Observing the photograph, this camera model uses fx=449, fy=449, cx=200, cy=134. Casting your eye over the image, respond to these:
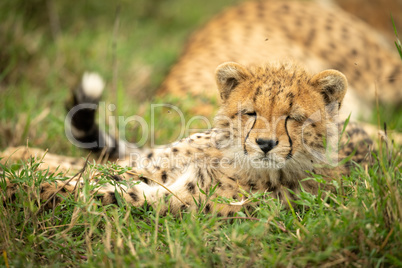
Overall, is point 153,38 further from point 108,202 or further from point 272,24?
point 108,202

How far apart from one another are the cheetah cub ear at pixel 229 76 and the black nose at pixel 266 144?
1.54 ft

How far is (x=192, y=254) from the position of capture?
1.70m

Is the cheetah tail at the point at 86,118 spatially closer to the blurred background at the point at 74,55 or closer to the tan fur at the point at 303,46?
the blurred background at the point at 74,55

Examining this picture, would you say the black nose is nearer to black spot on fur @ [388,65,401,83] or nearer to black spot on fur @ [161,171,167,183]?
black spot on fur @ [161,171,167,183]

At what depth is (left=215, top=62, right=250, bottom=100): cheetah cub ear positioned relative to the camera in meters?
2.40

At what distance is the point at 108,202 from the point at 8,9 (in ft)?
9.74

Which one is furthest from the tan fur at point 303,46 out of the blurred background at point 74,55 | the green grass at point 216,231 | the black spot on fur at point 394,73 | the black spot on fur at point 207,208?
the black spot on fur at point 207,208

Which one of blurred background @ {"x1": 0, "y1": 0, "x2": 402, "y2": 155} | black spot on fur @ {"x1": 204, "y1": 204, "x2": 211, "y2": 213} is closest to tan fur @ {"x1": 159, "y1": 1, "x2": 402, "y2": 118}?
blurred background @ {"x1": 0, "y1": 0, "x2": 402, "y2": 155}

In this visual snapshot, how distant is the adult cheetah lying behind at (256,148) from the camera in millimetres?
2172

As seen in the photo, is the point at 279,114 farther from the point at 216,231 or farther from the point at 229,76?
the point at 216,231

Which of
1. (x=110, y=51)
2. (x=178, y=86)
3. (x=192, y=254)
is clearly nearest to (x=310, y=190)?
(x=192, y=254)

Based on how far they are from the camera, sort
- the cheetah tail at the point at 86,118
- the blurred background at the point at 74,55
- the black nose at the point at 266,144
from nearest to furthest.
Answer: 1. the black nose at the point at 266,144
2. the cheetah tail at the point at 86,118
3. the blurred background at the point at 74,55

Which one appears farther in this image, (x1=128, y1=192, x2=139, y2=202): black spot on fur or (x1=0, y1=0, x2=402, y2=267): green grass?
(x1=128, y1=192, x2=139, y2=202): black spot on fur

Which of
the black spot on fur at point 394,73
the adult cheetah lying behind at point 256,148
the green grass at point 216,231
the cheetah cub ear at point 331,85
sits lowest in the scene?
the green grass at point 216,231
